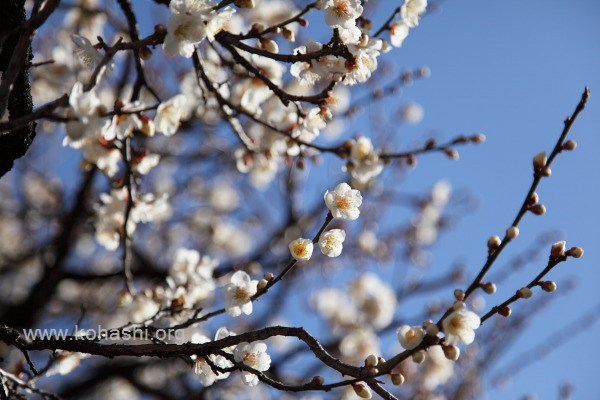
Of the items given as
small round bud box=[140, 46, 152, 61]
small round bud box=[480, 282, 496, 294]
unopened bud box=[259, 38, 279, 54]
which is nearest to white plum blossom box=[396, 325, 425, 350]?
small round bud box=[480, 282, 496, 294]

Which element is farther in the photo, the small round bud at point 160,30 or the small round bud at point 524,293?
the small round bud at point 160,30

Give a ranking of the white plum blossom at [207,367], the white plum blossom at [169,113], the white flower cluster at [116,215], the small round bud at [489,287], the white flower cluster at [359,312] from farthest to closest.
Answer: the white flower cluster at [359,312] → the white flower cluster at [116,215] → the white plum blossom at [169,113] → the white plum blossom at [207,367] → the small round bud at [489,287]

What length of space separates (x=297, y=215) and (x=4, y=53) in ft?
11.6

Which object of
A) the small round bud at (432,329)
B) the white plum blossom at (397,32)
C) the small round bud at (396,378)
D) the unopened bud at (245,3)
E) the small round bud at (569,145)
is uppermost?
the white plum blossom at (397,32)

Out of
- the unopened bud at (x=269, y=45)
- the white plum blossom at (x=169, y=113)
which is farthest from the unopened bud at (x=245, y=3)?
the white plum blossom at (x=169, y=113)

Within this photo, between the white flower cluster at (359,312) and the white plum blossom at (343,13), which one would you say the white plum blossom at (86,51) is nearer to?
the white plum blossom at (343,13)

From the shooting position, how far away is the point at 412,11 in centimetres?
233

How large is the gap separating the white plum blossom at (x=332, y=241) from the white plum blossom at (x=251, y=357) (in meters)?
0.41

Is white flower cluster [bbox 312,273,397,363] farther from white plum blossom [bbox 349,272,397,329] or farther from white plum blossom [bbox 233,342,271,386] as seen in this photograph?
white plum blossom [bbox 233,342,271,386]

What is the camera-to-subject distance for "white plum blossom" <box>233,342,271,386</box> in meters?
1.69

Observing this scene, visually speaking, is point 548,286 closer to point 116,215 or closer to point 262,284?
point 262,284

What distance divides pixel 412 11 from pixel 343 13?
21.1 inches

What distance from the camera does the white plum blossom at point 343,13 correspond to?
1.94 m

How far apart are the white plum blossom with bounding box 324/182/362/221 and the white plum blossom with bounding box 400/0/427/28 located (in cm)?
94
